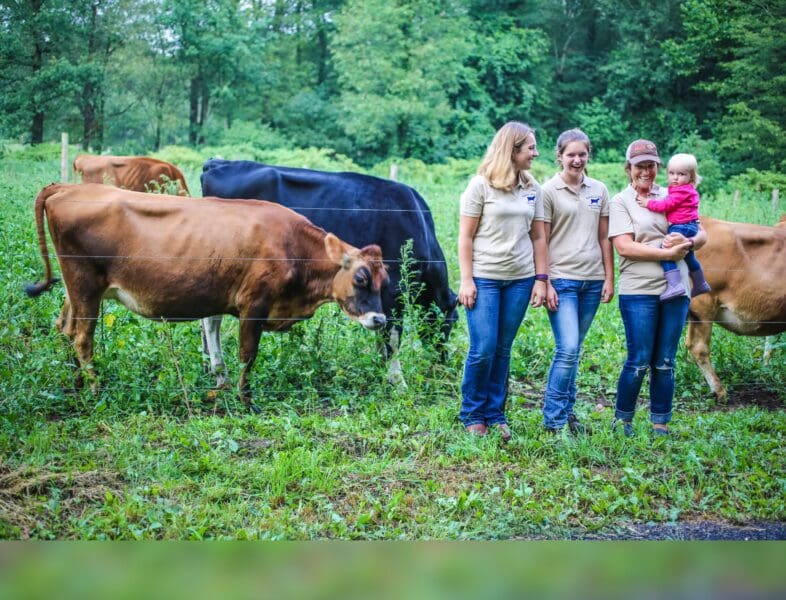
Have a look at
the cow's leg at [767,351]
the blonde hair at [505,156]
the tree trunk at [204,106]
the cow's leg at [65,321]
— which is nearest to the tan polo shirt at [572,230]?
the blonde hair at [505,156]

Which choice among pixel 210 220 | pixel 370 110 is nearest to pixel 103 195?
pixel 210 220

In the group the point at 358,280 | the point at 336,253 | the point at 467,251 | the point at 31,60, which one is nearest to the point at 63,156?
the point at 31,60

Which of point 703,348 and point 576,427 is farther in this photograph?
point 703,348

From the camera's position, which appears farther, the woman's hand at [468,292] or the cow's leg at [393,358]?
the cow's leg at [393,358]

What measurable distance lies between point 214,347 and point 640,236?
10.8 ft

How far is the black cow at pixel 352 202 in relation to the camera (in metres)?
7.36

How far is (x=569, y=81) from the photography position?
7629mm

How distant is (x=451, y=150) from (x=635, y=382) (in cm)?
620

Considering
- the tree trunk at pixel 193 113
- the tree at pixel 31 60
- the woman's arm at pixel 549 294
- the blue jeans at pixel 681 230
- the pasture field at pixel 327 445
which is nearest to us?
the pasture field at pixel 327 445

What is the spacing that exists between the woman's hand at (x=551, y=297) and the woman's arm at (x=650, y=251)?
1.53 feet

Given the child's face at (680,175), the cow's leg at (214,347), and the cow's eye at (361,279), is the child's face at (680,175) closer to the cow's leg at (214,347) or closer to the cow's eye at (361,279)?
the cow's eye at (361,279)

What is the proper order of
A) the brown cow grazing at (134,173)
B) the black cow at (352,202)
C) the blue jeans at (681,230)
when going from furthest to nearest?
the brown cow grazing at (134,173)
the black cow at (352,202)
the blue jeans at (681,230)

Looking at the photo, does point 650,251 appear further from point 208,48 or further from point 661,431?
point 208,48

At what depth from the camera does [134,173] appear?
10250 millimetres
